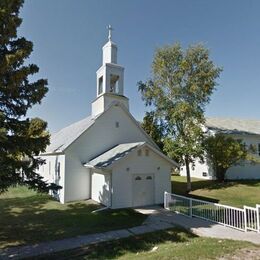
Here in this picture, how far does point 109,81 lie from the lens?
2011 cm

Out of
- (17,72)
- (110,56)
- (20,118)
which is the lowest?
(20,118)

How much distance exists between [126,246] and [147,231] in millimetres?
1843

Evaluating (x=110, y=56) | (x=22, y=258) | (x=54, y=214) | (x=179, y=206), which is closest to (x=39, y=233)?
(x=22, y=258)

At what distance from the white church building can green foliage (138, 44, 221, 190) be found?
340cm

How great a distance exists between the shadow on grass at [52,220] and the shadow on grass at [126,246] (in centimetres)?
170

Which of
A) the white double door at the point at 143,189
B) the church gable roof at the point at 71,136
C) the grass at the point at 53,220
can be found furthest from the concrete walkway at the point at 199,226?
the church gable roof at the point at 71,136

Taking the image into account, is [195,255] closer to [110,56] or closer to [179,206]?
[179,206]

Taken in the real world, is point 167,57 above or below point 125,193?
above

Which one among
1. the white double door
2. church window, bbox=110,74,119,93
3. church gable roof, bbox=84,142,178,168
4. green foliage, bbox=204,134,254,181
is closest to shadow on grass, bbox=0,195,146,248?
the white double door

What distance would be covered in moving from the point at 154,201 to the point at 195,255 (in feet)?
30.8

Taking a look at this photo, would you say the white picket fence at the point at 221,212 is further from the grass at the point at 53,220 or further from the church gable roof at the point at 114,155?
the church gable roof at the point at 114,155

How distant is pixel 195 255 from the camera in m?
7.36

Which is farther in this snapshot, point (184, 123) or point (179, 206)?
point (184, 123)

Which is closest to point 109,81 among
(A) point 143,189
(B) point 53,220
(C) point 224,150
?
(A) point 143,189
